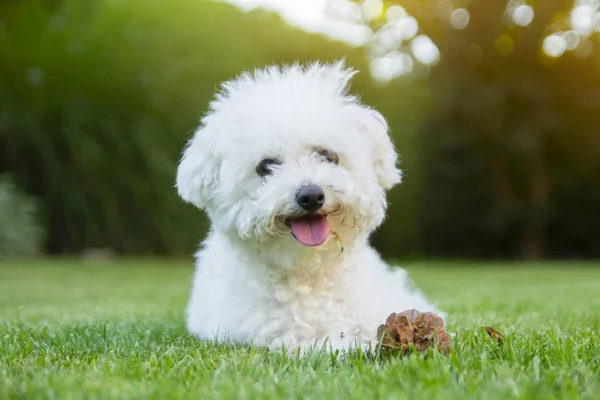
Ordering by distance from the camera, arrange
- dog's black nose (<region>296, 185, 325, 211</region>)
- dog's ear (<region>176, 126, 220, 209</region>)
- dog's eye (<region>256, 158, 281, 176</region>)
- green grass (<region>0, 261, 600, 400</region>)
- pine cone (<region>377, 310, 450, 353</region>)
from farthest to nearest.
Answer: dog's ear (<region>176, 126, 220, 209</region>) < dog's eye (<region>256, 158, 281, 176</region>) < dog's black nose (<region>296, 185, 325, 211</region>) < pine cone (<region>377, 310, 450, 353</region>) < green grass (<region>0, 261, 600, 400</region>)

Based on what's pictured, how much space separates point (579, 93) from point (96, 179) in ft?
40.2

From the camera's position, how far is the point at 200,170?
316cm

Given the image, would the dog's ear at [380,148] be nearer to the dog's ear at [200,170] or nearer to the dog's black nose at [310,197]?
the dog's black nose at [310,197]

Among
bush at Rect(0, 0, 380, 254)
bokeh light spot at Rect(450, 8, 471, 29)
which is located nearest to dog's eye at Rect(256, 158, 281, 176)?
bush at Rect(0, 0, 380, 254)

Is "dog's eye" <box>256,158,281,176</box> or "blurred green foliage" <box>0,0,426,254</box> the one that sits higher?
"blurred green foliage" <box>0,0,426,254</box>

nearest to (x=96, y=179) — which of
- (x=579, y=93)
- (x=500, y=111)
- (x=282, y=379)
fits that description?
(x=500, y=111)

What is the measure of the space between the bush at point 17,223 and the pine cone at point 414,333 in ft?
35.0

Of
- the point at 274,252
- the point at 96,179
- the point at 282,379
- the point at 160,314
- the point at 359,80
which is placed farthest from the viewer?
the point at 359,80

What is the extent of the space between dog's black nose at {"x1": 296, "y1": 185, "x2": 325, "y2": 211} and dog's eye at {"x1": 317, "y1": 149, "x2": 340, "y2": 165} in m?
0.27

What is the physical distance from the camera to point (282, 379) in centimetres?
211

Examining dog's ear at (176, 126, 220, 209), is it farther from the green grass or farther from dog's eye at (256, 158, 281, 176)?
the green grass

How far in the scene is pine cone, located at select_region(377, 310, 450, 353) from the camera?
8.29 feet

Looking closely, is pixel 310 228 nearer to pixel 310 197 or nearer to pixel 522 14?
pixel 310 197

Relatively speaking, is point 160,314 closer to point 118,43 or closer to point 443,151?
point 118,43
